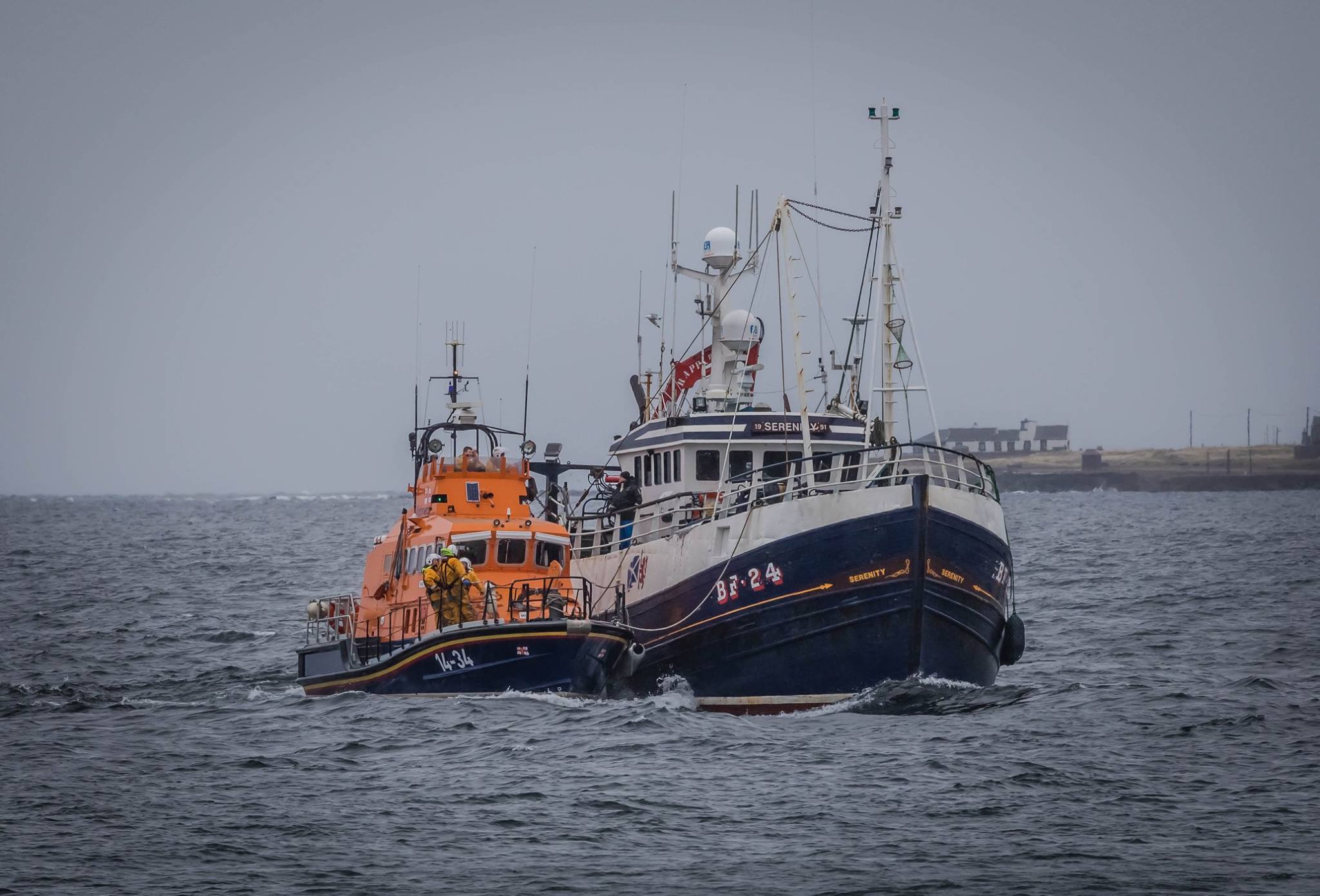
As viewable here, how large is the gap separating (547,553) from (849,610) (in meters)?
6.51

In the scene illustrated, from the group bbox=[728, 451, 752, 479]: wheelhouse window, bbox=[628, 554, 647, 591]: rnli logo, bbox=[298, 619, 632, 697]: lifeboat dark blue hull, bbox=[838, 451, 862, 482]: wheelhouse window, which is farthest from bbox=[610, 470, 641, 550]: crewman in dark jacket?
bbox=[298, 619, 632, 697]: lifeboat dark blue hull

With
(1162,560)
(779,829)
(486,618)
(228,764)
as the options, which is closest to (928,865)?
(779,829)

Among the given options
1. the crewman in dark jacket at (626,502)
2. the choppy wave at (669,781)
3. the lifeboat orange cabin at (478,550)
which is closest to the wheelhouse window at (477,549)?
the lifeboat orange cabin at (478,550)

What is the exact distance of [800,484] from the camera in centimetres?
2608

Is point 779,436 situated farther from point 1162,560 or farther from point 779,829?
point 1162,560

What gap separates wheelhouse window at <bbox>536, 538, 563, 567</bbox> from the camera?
1085 inches

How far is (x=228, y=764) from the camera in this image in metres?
19.7

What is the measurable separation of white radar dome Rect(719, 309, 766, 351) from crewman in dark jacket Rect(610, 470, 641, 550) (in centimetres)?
345

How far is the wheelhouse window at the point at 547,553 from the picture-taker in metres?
27.5

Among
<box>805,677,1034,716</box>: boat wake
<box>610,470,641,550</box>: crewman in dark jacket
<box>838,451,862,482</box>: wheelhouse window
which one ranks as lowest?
<box>805,677,1034,716</box>: boat wake

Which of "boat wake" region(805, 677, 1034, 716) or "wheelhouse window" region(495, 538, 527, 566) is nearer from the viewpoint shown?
"boat wake" region(805, 677, 1034, 716)

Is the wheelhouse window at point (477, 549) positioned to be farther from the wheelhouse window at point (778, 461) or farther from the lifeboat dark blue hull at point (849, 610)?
the wheelhouse window at point (778, 461)

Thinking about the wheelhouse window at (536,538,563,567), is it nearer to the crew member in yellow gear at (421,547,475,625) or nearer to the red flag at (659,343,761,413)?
the crew member in yellow gear at (421,547,475,625)

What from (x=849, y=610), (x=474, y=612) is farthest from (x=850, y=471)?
(x=474, y=612)
